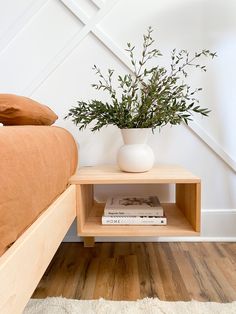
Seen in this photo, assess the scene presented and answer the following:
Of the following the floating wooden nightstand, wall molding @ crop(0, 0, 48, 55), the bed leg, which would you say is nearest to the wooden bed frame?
the floating wooden nightstand

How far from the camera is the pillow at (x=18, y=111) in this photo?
33.6 inches

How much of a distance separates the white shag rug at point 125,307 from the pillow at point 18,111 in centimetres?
59

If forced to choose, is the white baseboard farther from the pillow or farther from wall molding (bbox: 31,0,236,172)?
the pillow

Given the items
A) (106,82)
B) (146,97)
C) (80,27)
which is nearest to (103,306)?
(146,97)

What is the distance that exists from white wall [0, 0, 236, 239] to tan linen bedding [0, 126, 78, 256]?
64cm

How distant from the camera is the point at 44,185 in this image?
723 millimetres

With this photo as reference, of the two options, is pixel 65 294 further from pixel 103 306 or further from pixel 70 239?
pixel 70 239

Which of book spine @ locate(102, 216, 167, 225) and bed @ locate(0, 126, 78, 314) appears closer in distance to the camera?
bed @ locate(0, 126, 78, 314)

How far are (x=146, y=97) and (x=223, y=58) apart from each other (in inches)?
21.6

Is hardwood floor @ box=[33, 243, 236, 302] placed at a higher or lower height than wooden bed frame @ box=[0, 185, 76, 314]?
lower

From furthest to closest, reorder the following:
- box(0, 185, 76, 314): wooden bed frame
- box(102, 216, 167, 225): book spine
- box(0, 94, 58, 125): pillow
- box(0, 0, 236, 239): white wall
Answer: box(0, 0, 236, 239): white wall, box(102, 216, 167, 225): book spine, box(0, 94, 58, 125): pillow, box(0, 185, 76, 314): wooden bed frame

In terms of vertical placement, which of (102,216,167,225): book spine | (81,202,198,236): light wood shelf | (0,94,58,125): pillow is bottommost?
(81,202,198,236): light wood shelf

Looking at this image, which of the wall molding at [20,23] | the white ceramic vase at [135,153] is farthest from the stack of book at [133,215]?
the wall molding at [20,23]

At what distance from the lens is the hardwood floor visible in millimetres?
1006
